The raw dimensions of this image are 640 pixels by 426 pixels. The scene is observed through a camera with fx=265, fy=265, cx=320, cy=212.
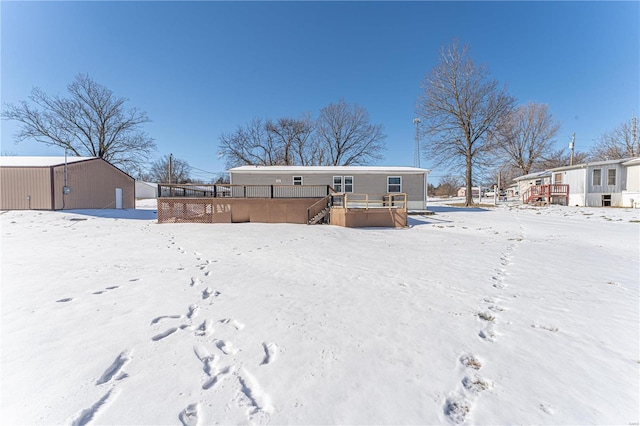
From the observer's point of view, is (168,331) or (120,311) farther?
(120,311)

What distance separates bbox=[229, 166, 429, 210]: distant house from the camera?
54.8ft

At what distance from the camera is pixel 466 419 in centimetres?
158

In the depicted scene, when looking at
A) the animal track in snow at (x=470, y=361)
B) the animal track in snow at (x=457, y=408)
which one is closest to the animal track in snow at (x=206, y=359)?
the animal track in snow at (x=457, y=408)

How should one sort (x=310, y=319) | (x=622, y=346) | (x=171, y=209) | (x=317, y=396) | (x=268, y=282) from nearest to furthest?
(x=317, y=396)
(x=622, y=346)
(x=310, y=319)
(x=268, y=282)
(x=171, y=209)

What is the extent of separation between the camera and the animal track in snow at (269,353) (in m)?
2.13

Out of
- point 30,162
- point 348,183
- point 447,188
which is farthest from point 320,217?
point 447,188

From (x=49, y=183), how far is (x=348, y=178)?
16.7 metres

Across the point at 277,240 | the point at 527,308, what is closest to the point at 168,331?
the point at 527,308

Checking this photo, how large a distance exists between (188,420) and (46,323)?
2248 millimetres

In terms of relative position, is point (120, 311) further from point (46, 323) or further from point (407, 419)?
point (407, 419)

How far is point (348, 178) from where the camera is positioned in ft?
55.8

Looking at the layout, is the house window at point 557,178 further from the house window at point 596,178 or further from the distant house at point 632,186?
the distant house at point 632,186

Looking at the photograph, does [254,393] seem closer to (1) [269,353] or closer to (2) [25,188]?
(1) [269,353]

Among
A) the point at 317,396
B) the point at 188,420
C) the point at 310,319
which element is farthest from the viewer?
the point at 310,319
